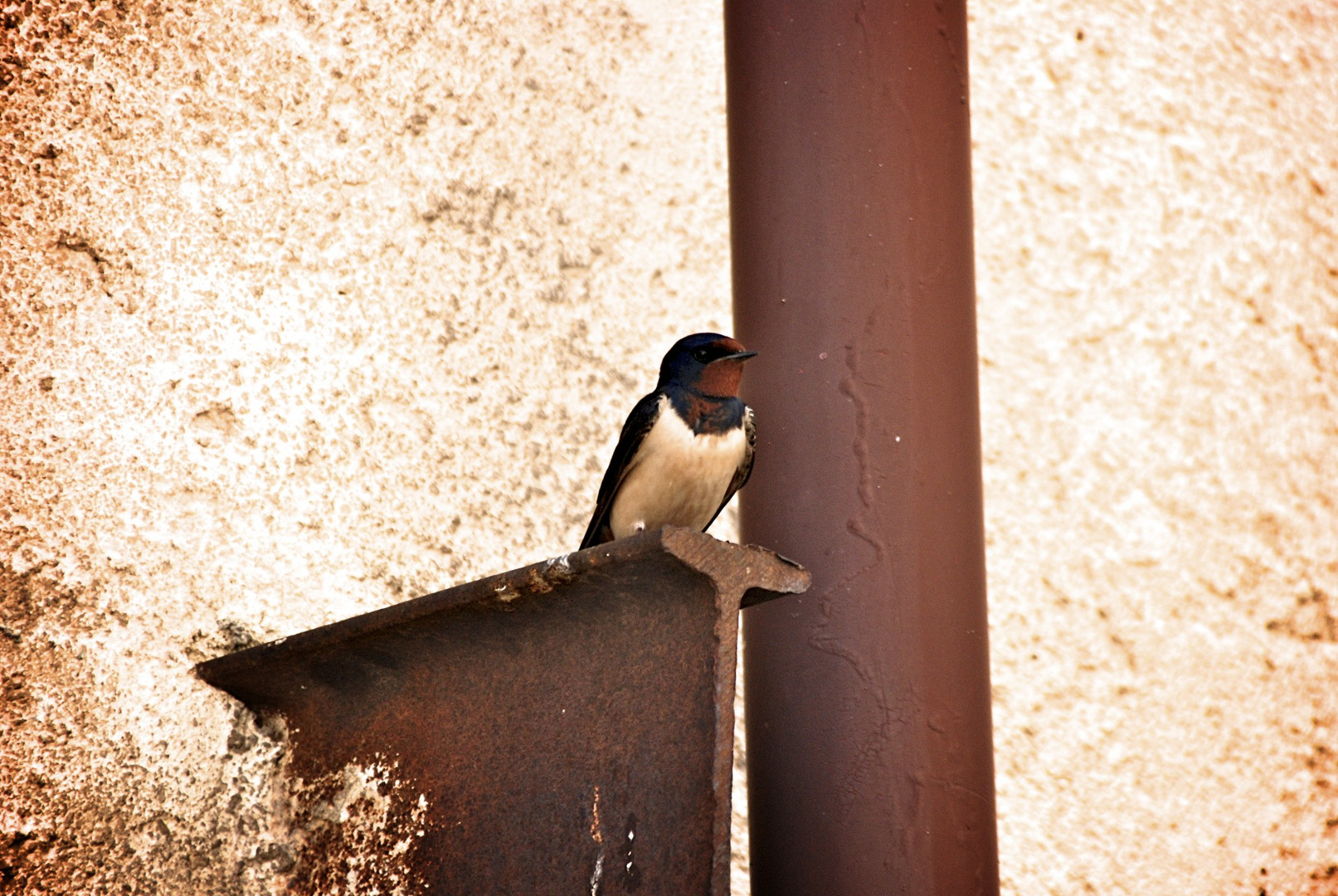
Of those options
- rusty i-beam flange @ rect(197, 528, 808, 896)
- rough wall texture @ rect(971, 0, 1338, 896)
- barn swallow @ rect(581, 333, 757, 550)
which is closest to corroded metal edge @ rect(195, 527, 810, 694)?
rusty i-beam flange @ rect(197, 528, 808, 896)

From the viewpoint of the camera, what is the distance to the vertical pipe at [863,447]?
160 cm

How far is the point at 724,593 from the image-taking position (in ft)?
4.14

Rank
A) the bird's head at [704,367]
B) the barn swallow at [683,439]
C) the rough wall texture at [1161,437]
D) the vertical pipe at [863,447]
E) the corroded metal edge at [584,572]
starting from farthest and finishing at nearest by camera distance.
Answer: the rough wall texture at [1161,437] < the barn swallow at [683,439] < the bird's head at [704,367] < the vertical pipe at [863,447] < the corroded metal edge at [584,572]

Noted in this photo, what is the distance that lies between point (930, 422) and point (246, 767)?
40.5 inches

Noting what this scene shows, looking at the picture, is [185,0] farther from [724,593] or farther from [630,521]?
[724,593]

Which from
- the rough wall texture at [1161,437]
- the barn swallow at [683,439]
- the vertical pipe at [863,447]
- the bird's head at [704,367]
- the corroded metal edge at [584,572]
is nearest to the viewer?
the corroded metal edge at [584,572]

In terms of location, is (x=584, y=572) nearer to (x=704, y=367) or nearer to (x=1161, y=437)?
(x=704, y=367)

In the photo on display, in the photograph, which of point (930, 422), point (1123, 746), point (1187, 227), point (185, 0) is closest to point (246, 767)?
point (930, 422)

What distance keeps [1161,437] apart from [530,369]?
122 cm

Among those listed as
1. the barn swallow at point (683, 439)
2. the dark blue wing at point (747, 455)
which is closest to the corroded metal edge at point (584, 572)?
the barn swallow at point (683, 439)

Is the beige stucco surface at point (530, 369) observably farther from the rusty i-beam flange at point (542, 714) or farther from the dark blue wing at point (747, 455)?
the dark blue wing at point (747, 455)

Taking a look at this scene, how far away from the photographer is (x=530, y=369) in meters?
2.24

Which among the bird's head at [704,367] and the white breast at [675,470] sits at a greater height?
the bird's head at [704,367]

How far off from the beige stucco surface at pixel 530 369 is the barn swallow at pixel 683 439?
16 centimetres
